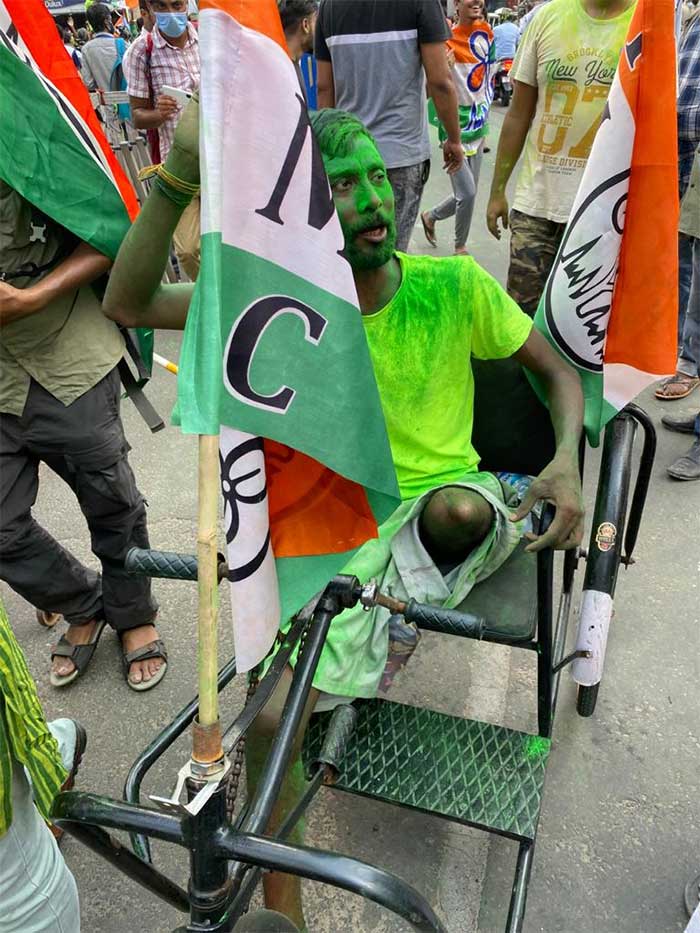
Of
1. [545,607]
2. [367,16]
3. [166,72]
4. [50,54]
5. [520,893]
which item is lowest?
[520,893]

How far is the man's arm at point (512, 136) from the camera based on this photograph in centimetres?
354

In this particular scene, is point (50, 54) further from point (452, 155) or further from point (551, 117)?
point (452, 155)

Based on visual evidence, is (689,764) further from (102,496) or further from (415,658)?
(102,496)

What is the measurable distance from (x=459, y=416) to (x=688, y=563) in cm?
170

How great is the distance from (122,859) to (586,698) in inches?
58.0

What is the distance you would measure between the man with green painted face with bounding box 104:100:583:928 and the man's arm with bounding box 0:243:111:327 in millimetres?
524

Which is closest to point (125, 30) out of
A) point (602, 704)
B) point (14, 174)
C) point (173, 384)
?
point (173, 384)

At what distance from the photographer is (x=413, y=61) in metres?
3.94

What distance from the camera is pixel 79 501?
2.52 metres

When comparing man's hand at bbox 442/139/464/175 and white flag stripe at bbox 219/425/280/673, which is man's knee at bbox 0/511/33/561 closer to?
white flag stripe at bbox 219/425/280/673

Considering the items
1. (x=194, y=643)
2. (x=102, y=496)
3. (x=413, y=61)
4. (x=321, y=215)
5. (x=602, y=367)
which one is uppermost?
(x=413, y=61)

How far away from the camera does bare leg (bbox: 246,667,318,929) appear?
1629 mm

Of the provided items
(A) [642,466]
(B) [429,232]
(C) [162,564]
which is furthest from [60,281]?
(B) [429,232]

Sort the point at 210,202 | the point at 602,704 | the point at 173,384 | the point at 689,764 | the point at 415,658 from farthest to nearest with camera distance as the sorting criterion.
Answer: the point at 173,384, the point at 415,658, the point at 602,704, the point at 689,764, the point at 210,202
